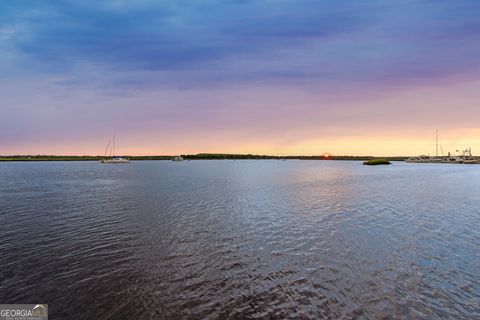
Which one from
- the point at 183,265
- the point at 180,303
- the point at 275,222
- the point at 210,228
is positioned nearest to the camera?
the point at 180,303

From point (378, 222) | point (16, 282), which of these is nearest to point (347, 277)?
point (378, 222)

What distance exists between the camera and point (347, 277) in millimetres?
15414

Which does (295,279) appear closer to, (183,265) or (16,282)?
(183,265)

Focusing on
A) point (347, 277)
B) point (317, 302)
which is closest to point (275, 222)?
point (347, 277)

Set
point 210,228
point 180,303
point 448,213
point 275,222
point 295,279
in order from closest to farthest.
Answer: point 180,303
point 295,279
point 210,228
point 275,222
point 448,213

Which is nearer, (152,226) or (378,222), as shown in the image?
(152,226)

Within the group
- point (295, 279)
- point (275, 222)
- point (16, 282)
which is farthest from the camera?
point (275, 222)

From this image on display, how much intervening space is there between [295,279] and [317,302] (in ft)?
7.97

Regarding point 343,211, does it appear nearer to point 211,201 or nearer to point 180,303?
point 211,201

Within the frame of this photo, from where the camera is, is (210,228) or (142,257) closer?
(142,257)

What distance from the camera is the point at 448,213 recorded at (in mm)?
33281

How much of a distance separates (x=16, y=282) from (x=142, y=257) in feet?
22.1

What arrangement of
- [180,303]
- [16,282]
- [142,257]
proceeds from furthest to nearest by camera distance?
[142,257], [16,282], [180,303]

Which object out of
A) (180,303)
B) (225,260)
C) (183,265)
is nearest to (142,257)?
(183,265)
